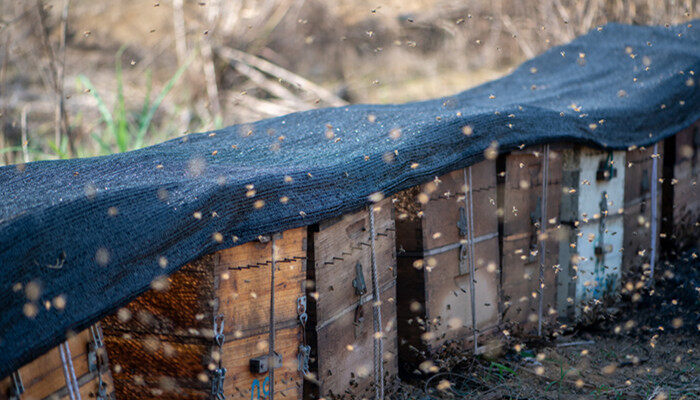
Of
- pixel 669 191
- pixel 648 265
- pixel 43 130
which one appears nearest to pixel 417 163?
pixel 648 265

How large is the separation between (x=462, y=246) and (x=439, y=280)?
8.3 inches

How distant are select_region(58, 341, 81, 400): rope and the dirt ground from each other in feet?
4.80

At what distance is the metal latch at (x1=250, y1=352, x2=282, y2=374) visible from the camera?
2.42 meters

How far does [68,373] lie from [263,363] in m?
0.66

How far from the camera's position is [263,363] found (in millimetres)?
2432

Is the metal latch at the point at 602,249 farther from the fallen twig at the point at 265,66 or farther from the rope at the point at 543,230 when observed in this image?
the fallen twig at the point at 265,66

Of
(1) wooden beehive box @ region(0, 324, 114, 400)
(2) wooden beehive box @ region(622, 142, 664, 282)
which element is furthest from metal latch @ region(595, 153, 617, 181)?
(1) wooden beehive box @ region(0, 324, 114, 400)

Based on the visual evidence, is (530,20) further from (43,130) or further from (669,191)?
(43,130)

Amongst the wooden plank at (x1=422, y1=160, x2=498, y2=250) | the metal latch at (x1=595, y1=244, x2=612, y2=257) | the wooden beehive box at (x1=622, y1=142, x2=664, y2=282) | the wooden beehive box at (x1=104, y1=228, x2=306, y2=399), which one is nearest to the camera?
the wooden beehive box at (x1=104, y1=228, x2=306, y2=399)

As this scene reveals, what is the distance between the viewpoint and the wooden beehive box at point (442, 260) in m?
3.22

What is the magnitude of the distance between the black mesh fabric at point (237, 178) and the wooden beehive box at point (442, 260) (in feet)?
0.65

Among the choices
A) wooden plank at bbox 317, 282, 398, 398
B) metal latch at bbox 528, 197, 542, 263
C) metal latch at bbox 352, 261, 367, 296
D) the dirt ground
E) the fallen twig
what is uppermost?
the fallen twig

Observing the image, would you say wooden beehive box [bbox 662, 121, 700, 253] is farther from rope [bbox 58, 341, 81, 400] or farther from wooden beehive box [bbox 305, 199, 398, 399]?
rope [bbox 58, 341, 81, 400]

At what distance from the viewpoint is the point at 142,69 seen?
933 cm
